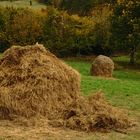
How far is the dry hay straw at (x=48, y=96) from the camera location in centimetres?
1221

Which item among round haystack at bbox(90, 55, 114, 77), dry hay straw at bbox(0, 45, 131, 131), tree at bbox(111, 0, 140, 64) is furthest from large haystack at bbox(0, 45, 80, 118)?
tree at bbox(111, 0, 140, 64)

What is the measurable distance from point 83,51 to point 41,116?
1267 inches

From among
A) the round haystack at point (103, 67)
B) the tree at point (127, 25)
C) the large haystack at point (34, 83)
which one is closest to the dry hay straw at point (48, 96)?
the large haystack at point (34, 83)

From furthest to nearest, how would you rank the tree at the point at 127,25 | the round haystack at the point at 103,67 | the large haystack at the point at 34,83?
the tree at the point at 127,25, the round haystack at the point at 103,67, the large haystack at the point at 34,83

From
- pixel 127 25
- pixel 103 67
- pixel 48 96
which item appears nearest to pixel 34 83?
pixel 48 96

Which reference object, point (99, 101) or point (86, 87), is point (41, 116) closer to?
point (99, 101)

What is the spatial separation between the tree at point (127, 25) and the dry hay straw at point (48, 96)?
2261 cm

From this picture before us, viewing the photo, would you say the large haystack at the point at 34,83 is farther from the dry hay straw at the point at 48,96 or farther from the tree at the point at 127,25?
the tree at the point at 127,25

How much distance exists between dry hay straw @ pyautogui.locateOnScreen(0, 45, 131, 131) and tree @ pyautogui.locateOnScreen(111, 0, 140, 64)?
22614mm

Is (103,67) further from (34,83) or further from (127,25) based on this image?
(34,83)

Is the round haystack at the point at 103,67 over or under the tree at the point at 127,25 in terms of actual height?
under

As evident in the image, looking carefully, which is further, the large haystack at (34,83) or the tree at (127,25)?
the tree at (127,25)

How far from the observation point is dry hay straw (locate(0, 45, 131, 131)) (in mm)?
12211

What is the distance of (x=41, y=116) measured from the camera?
1238 cm
